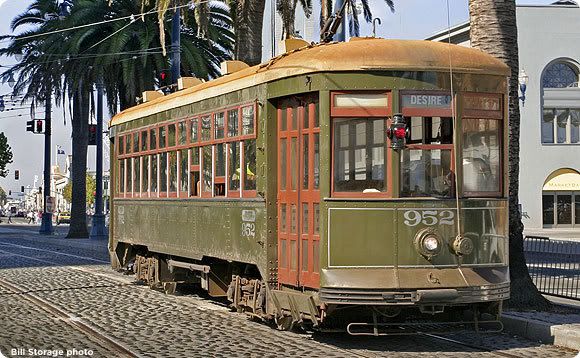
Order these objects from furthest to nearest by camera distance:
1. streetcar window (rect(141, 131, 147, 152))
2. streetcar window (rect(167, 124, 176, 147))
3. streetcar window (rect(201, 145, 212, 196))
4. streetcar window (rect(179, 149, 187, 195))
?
streetcar window (rect(141, 131, 147, 152)) < streetcar window (rect(167, 124, 176, 147)) < streetcar window (rect(179, 149, 187, 195)) < streetcar window (rect(201, 145, 212, 196))

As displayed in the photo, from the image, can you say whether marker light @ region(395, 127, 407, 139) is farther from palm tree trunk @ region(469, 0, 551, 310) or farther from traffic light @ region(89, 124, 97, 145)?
traffic light @ region(89, 124, 97, 145)

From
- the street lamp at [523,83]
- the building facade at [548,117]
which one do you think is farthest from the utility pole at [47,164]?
the street lamp at [523,83]

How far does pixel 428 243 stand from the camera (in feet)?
36.4

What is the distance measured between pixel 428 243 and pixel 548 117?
48.2 m

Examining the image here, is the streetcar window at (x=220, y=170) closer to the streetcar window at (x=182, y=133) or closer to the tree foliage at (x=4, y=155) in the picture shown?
the streetcar window at (x=182, y=133)

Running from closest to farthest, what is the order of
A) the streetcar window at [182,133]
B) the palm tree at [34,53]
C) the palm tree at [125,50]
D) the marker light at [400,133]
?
the marker light at [400,133] < the streetcar window at [182,133] < the palm tree at [125,50] < the palm tree at [34,53]

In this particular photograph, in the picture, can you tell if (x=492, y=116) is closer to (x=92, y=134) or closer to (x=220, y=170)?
(x=220, y=170)

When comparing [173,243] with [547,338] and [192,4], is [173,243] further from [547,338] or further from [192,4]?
[192,4]

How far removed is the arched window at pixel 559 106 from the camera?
56844 millimetres

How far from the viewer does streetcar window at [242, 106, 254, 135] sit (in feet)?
42.2

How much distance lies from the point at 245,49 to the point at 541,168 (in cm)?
→ 3673

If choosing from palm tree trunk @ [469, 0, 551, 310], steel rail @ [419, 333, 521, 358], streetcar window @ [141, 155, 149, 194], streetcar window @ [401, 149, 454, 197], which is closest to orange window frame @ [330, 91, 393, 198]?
streetcar window @ [401, 149, 454, 197]

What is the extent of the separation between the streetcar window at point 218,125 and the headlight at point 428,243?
387 cm

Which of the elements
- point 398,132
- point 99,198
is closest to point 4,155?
point 99,198
